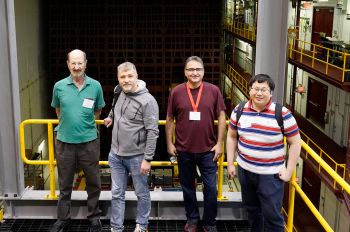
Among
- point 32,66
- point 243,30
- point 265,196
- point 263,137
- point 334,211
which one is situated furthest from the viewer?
point 243,30

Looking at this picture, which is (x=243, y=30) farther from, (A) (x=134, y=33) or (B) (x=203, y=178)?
(B) (x=203, y=178)

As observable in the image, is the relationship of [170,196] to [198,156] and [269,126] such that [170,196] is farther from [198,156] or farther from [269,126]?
[269,126]

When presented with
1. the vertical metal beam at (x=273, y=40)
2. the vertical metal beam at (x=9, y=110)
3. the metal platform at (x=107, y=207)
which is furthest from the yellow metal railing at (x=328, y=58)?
the vertical metal beam at (x=9, y=110)

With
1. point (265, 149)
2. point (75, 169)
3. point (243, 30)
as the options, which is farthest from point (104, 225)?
point (243, 30)

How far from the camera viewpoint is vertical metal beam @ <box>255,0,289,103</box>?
4906mm

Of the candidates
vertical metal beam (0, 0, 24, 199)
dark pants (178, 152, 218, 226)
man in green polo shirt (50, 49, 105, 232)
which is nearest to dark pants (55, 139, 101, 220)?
man in green polo shirt (50, 49, 105, 232)

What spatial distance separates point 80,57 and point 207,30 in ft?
39.3

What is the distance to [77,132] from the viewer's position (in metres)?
4.52

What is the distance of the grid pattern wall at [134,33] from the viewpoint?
616 inches

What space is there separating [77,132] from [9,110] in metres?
1.24

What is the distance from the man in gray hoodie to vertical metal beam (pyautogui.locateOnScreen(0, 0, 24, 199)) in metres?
1.52

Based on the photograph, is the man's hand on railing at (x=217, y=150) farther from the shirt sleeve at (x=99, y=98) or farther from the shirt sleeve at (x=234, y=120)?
the shirt sleeve at (x=99, y=98)

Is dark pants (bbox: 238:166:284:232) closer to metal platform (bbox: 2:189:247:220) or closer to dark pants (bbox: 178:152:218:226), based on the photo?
dark pants (bbox: 178:152:218:226)

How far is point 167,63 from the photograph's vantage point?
16.4 m
